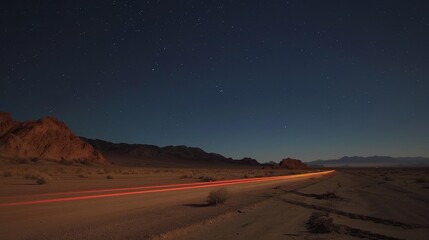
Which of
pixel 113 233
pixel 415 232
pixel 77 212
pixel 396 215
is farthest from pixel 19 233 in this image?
pixel 396 215

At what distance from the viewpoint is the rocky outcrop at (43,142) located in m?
91.1

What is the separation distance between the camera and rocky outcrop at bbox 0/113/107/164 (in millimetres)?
91125

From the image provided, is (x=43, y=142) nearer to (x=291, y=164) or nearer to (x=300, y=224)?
(x=291, y=164)

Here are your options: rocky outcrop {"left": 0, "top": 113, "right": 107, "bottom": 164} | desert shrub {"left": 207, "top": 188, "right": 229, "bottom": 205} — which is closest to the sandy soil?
desert shrub {"left": 207, "top": 188, "right": 229, "bottom": 205}

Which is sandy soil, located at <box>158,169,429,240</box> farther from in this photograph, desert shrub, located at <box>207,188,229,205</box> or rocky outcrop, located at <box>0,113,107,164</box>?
rocky outcrop, located at <box>0,113,107,164</box>

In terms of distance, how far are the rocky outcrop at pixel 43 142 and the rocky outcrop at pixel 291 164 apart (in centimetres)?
6944

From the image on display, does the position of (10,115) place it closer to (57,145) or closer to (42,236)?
(57,145)

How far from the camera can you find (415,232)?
38.7ft

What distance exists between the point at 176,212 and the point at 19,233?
246 inches

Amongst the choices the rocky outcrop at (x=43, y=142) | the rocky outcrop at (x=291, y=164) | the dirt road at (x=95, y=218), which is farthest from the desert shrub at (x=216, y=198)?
the rocky outcrop at (x=291, y=164)

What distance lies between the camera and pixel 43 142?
102000mm

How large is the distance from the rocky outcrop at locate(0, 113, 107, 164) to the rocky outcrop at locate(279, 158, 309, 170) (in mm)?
69439

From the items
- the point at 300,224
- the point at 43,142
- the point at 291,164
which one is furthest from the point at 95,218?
the point at 291,164

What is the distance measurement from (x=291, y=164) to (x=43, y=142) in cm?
9206
